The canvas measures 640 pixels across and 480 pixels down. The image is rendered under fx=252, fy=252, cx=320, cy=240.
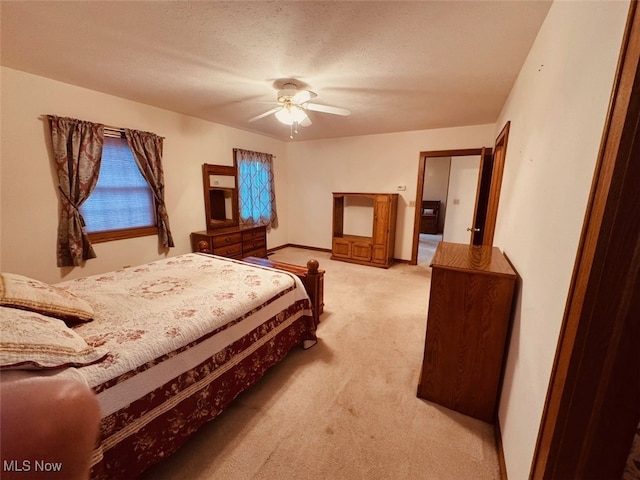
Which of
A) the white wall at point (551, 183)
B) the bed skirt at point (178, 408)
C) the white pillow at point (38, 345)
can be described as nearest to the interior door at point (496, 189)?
the white wall at point (551, 183)

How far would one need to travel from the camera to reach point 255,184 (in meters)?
4.77

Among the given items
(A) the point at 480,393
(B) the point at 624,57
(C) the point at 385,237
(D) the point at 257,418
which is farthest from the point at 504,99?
(D) the point at 257,418

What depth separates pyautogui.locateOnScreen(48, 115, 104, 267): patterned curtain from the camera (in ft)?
8.01

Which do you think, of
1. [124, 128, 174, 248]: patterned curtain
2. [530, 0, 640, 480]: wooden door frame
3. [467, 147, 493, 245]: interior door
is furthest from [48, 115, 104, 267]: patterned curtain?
[467, 147, 493, 245]: interior door

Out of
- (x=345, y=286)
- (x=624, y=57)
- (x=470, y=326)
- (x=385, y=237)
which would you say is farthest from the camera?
(x=385, y=237)

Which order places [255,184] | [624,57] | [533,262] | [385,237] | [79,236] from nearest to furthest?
[624,57]
[533,262]
[79,236]
[385,237]
[255,184]

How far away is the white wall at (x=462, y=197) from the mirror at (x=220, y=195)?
13.1ft

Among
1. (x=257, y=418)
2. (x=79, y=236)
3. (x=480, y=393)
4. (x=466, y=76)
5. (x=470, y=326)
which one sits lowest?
(x=257, y=418)

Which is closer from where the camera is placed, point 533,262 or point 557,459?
point 557,459

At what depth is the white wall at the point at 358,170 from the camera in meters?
4.12

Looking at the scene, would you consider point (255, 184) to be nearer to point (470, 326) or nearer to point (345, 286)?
point (345, 286)

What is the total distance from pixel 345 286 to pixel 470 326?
7.16 ft

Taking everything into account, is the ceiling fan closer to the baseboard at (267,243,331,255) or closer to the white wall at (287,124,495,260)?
the white wall at (287,124,495,260)

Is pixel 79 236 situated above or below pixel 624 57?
below
